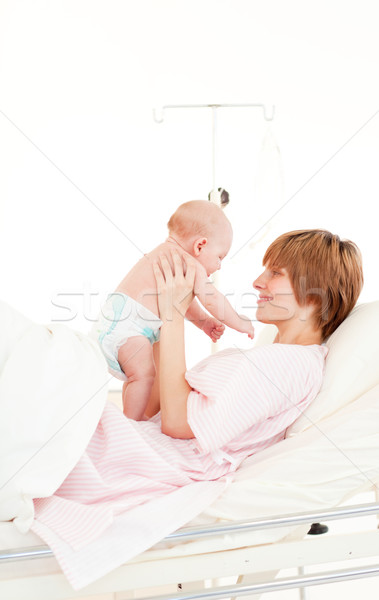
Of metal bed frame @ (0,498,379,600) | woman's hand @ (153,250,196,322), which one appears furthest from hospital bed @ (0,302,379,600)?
woman's hand @ (153,250,196,322)

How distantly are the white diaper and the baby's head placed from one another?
0.21 m

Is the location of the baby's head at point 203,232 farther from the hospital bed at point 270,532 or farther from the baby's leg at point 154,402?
the hospital bed at point 270,532

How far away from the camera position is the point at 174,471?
1130 mm

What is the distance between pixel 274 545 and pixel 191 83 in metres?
3.03

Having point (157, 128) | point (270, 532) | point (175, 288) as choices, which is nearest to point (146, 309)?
point (175, 288)

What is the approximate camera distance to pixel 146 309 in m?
1.69

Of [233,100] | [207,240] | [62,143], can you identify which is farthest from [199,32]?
[207,240]

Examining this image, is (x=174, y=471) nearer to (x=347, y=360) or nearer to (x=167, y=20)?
(x=347, y=360)

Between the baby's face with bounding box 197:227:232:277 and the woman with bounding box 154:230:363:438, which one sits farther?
the baby's face with bounding box 197:227:232:277

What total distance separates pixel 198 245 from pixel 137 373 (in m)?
0.38

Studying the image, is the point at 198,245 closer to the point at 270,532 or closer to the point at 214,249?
the point at 214,249

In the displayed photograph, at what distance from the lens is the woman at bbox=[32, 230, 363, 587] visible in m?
1.00

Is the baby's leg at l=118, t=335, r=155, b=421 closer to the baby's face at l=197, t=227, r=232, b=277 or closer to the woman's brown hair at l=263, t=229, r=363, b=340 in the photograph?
the baby's face at l=197, t=227, r=232, b=277

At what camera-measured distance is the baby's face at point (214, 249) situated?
1733 mm
